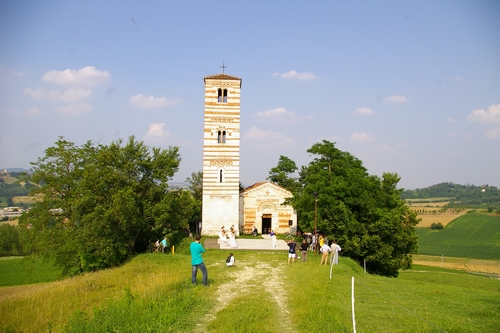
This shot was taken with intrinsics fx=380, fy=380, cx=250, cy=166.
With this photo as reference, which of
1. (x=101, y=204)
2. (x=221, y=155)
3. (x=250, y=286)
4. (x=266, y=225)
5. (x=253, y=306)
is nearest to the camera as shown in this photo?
(x=253, y=306)

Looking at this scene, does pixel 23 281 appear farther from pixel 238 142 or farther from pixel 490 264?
pixel 490 264

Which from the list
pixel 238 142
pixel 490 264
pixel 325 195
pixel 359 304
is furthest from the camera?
pixel 490 264

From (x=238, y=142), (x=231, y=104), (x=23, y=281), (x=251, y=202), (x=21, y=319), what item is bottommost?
(x=23, y=281)

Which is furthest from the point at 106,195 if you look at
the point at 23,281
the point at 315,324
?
the point at 315,324

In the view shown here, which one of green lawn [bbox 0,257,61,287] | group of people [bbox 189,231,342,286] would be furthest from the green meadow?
green lawn [bbox 0,257,61,287]

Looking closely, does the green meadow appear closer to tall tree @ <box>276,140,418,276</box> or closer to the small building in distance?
tall tree @ <box>276,140,418,276</box>

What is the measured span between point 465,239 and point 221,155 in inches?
1924

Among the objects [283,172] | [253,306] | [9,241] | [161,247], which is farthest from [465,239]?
[9,241]

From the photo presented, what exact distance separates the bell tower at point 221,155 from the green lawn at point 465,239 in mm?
33109

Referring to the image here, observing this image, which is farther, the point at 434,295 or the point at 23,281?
the point at 23,281

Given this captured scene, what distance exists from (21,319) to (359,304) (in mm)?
9447

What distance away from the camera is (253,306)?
34.8 feet

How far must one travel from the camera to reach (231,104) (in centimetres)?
3219

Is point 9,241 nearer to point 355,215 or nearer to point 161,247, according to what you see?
point 161,247
